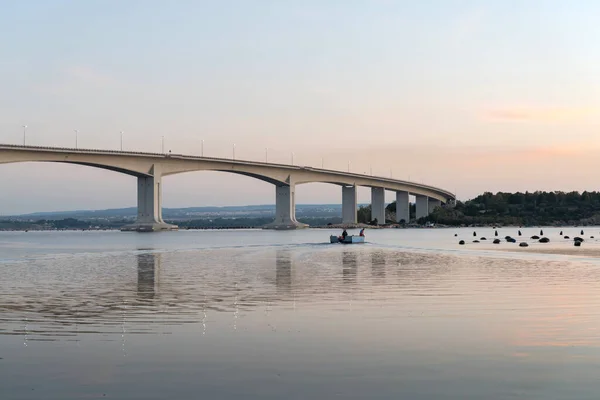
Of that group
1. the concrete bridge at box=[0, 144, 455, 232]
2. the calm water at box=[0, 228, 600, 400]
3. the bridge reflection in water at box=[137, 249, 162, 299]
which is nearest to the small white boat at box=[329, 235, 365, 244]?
the bridge reflection in water at box=[137, 249, 162, 299]

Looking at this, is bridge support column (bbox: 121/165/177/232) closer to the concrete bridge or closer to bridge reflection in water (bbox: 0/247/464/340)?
the concrete bridge

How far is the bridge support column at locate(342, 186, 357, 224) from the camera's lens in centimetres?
18500

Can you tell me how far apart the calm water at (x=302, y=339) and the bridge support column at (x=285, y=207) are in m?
133

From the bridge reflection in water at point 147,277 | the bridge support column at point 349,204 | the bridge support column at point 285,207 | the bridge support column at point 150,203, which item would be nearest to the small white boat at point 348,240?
the bridge reflection in water at point 147,277

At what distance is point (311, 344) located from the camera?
50.8ft

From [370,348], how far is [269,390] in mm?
3891

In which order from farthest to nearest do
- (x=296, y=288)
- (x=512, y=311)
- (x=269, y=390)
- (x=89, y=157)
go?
(x=89, y=157)
(x=296, y=288)
(x=512, y=311)
(x=269, y=390)

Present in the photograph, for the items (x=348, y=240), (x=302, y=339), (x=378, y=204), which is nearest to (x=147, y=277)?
(x=302, y=339)

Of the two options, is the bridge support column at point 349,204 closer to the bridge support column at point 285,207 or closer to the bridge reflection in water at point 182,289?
the bridge support column at point 285,207

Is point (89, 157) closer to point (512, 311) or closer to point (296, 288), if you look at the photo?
point (296, 288)

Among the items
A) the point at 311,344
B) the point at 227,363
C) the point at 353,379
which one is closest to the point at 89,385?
the point at 227,363

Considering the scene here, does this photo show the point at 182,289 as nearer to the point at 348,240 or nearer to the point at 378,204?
the point at 348,240

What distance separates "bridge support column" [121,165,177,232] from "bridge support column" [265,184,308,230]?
30427mm

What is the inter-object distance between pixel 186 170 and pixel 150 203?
9.33 m
